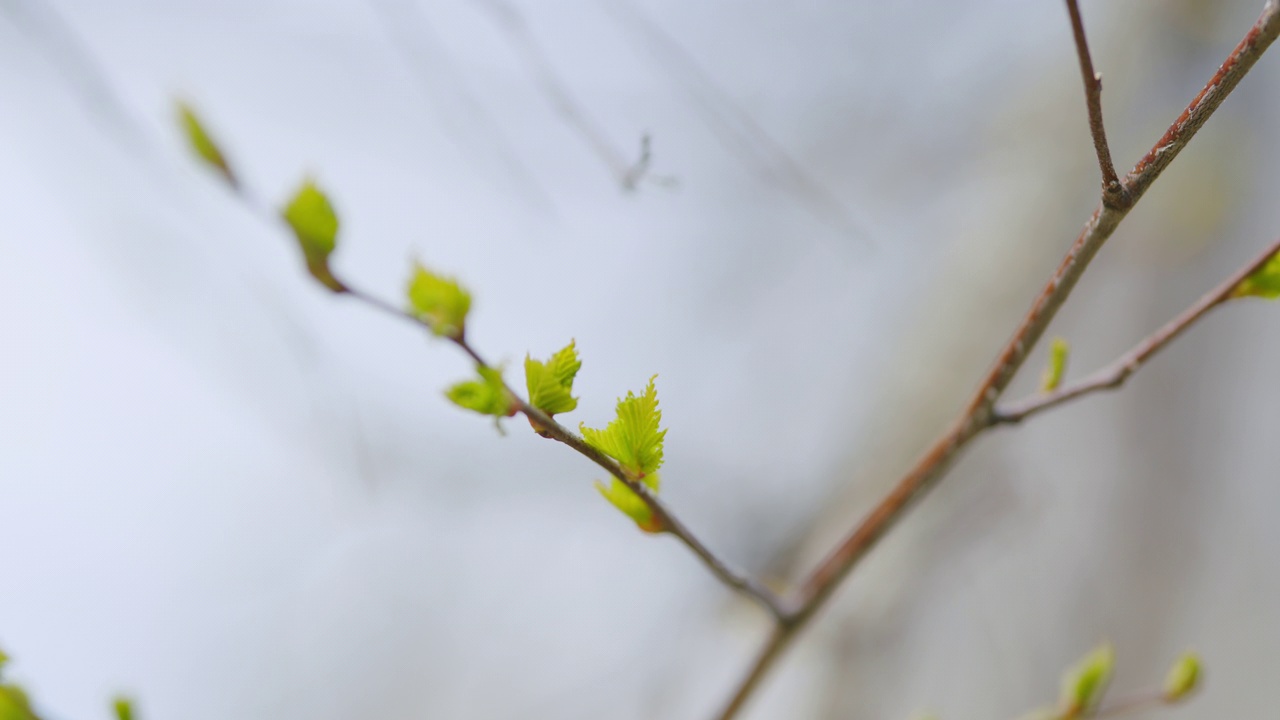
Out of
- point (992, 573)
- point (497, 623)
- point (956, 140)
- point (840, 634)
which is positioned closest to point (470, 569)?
point (497, 623)

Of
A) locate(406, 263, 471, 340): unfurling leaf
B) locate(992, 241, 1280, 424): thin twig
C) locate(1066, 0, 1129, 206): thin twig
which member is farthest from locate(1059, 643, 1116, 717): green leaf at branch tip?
locate(406, 263, 471, 340): unfurling leaf

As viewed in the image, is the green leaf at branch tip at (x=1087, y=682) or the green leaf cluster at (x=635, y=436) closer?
the green leaf cluster at (x=635, y=436)

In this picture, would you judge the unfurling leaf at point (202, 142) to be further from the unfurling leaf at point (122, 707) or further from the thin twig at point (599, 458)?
the unfurling leaf at point (122, 707)

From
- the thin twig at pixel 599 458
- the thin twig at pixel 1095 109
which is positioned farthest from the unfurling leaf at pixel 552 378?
the thin twig at pixel 1095 109

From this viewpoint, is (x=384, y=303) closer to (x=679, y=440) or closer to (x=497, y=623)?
(x=679, y=440)

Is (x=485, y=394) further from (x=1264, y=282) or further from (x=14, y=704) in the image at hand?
(x=1264, y=282)

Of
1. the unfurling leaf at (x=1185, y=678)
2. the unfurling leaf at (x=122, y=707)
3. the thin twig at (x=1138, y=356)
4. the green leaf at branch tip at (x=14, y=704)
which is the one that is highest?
the green leaf at branch tip at (x=14, y=704)

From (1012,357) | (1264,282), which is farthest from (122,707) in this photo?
(1264,282)
